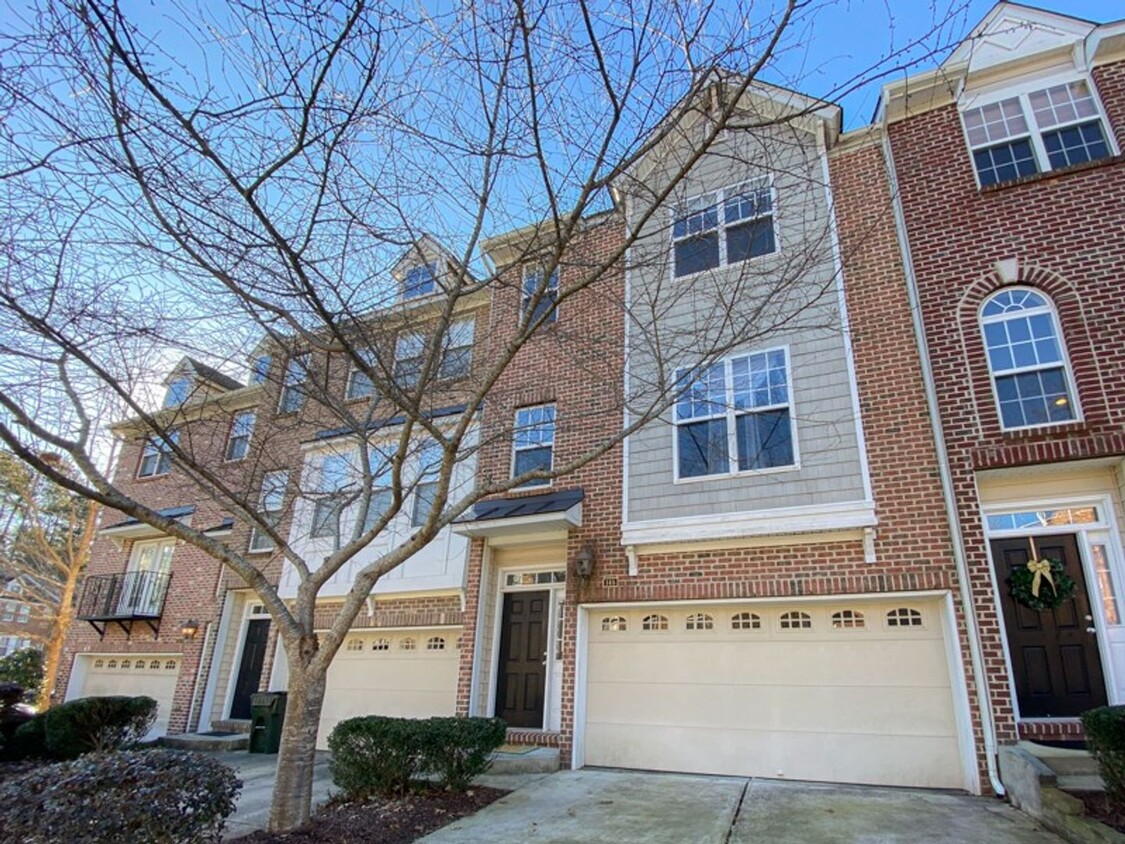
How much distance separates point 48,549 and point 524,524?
1526 centimetres

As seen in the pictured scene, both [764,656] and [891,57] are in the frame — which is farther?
[764,656]

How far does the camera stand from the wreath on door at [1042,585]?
6.75 m

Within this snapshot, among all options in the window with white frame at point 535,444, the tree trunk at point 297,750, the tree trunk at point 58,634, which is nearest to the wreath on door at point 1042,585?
the window with white frame at point 535,444

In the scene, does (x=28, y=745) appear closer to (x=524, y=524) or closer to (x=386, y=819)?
(x=386, y=819)

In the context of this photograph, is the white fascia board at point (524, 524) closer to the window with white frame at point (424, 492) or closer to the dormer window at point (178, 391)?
the window with white frame at point (424, 492)

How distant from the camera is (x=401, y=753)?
6473 millimetres

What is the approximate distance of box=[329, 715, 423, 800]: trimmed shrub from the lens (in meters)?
6.48

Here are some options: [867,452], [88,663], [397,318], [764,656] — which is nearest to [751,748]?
[764,656]

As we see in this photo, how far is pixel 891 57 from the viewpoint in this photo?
4.16 metres

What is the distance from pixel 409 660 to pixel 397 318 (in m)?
6.13

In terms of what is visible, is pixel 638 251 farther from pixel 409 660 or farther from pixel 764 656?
pixel 409 660

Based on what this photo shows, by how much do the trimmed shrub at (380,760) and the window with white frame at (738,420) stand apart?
471 cm

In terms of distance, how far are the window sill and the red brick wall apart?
19 mm

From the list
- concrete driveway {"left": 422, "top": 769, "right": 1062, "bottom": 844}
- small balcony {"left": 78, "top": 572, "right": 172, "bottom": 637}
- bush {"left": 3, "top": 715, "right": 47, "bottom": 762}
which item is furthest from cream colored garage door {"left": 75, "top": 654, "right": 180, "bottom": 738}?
concrete driveway {"left": 422, "top": 769, "right": 1062, "bottom": 844}
